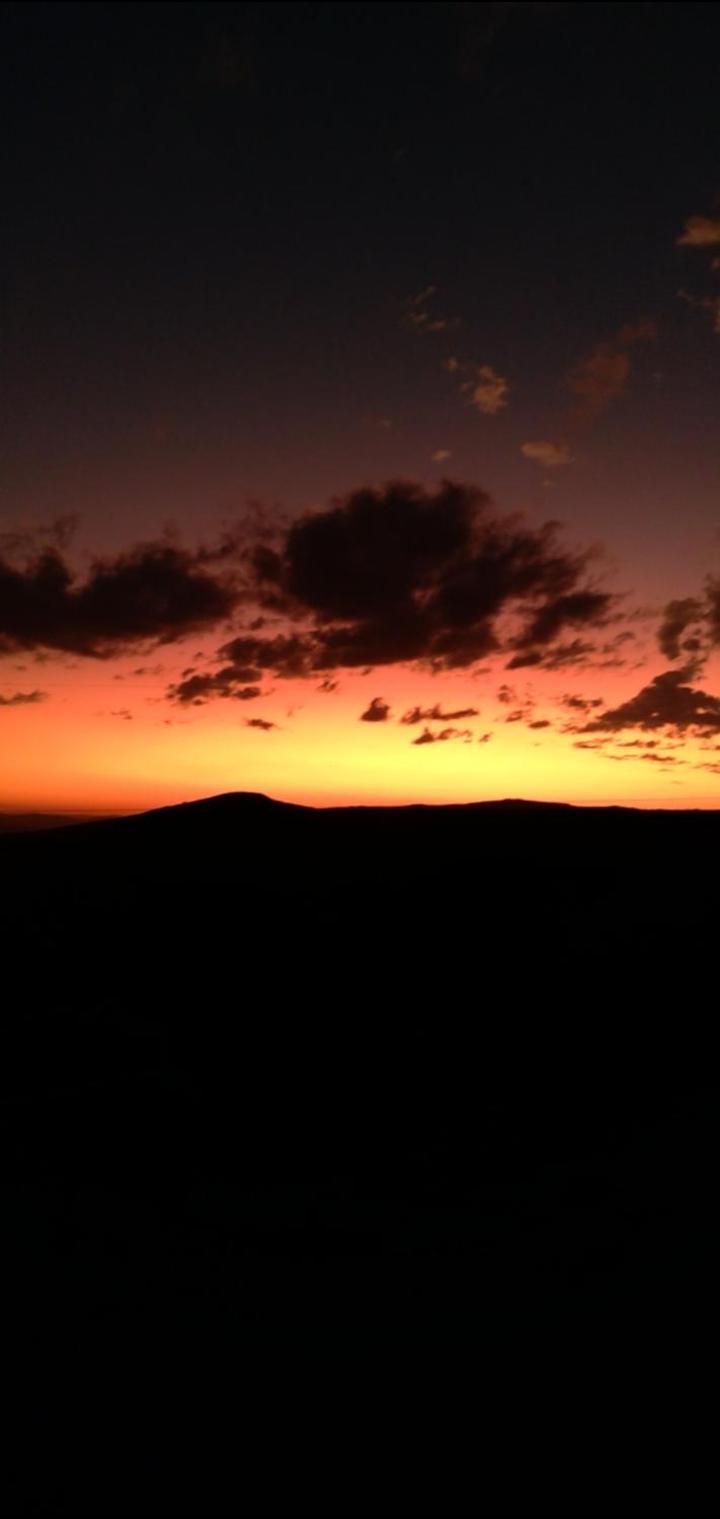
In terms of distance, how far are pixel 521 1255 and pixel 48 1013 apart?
265 inches

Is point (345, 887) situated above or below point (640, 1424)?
above

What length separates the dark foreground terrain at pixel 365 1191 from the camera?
14.6 feet

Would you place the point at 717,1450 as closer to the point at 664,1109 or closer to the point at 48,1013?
the point at 664,1109

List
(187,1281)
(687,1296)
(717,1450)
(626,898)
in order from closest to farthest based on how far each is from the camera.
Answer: (717,1450) → (687,1296) → (187,1281) → (626,898)

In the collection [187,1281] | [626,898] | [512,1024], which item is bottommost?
[187,1281]

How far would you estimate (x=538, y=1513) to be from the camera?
3973 mm

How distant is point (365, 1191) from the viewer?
25.1ft

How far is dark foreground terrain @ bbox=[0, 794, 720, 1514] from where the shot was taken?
4.44 meters

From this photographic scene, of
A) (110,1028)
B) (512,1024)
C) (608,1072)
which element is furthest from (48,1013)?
(608,1072)

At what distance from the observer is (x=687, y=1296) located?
224 inches

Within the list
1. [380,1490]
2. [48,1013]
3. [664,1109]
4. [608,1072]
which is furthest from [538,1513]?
[48,1013]

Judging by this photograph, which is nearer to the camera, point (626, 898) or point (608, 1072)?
point (608, 1072)

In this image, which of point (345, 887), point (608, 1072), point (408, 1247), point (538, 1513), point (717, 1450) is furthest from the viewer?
point (345, 887)

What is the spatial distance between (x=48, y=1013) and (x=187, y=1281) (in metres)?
5.55
